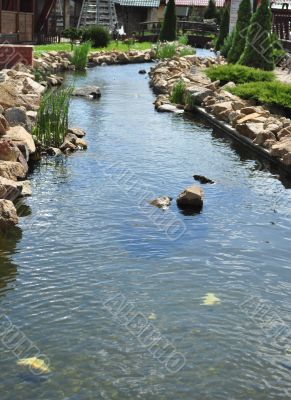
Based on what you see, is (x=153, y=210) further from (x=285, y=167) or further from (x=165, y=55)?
(x=165, y=55)

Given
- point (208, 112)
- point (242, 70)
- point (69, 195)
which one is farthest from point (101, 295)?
point (242, 70)

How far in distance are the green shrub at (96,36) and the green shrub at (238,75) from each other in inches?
649

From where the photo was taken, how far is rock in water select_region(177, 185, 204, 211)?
952 centimetres

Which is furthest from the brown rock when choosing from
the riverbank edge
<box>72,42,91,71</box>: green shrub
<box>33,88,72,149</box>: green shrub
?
<box>72,42,91,71</box>: green shrub

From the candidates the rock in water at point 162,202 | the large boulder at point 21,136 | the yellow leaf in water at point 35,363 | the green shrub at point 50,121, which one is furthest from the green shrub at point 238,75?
the yellow leaf in water at point 35,363

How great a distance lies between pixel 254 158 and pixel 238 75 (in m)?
8.44

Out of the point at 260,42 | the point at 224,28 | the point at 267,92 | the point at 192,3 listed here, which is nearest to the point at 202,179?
the point at 267,92

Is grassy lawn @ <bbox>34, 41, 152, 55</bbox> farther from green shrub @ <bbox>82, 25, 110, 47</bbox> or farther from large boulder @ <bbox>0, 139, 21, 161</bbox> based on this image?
large boulder @ <bbox>0, 139, 21, 161</bbox>

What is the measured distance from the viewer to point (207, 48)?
51344 millimetres

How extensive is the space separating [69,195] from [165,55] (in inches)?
985

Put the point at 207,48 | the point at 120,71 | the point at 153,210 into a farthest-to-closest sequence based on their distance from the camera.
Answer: the point at 207,48
the point at 120,71
the point at 153,210

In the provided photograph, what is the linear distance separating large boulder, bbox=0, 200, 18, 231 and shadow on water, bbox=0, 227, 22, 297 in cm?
9

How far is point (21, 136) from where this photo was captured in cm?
1155

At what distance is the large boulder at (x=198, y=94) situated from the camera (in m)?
18.6
